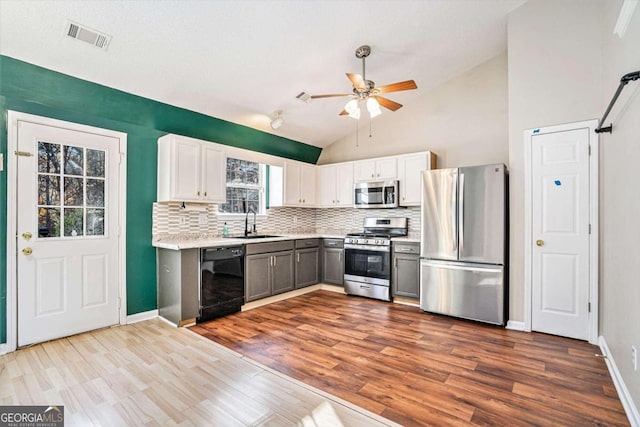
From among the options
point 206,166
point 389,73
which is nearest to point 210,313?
point 206,166

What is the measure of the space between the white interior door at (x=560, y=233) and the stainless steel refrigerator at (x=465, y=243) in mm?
320

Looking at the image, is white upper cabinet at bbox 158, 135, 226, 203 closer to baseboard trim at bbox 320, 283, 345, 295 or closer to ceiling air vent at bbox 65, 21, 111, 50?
ceiling air vent at bbox 65, 21, 111, 50

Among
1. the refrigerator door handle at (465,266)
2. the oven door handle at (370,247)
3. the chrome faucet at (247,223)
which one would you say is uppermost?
the chrome faucet at (247,223)

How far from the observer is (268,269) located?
4.35 metres

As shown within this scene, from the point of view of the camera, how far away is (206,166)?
156 inches

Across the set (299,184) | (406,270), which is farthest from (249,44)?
(406,270)

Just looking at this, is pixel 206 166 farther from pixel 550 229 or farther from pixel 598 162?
pixel 598 162

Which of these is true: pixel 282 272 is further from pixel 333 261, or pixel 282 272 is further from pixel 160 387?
pixel 160 387

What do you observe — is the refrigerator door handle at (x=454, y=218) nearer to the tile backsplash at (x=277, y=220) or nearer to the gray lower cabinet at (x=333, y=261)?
the tile backsplash at (x=277, y=220)

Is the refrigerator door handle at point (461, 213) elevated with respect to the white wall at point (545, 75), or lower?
lower

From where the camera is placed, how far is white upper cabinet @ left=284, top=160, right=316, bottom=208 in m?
5.20

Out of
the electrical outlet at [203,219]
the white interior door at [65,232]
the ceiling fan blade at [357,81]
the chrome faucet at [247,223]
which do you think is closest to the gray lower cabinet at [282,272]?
the chrome faucet at [247,223]

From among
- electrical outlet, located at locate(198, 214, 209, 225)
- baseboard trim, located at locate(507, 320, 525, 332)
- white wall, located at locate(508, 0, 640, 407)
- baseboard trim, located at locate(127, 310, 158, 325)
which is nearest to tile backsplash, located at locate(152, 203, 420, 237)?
electrical outlet, located at locate(198, 214, 209, 225)

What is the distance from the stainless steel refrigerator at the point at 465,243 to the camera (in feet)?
11.4
